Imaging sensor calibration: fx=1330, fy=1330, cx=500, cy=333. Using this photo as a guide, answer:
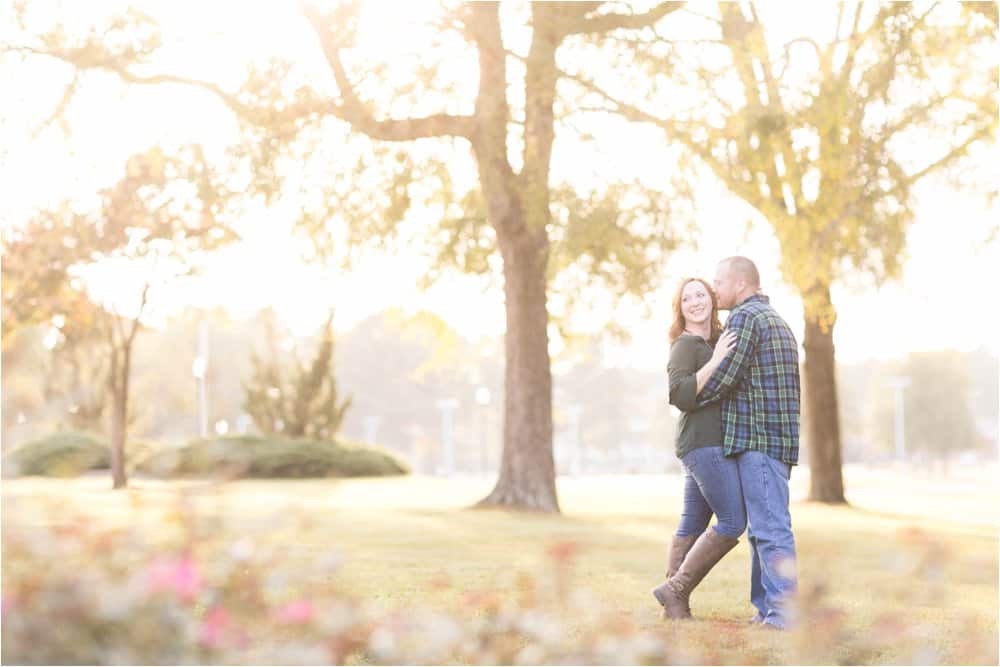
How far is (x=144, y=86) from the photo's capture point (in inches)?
694

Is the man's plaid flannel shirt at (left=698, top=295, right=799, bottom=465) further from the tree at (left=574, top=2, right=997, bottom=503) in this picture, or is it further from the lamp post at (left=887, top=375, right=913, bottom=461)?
the lamp post at (left=887, top=375, right=913, bottom=461)

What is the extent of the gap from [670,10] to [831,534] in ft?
21.8

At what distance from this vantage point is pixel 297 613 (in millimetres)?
3811

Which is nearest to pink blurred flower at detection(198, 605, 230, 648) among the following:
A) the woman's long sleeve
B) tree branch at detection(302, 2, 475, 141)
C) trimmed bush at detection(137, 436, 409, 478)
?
the woman's long sleeve

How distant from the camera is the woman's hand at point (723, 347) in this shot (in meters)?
6.54

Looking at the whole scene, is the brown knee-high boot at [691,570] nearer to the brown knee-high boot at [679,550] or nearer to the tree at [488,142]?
the brown knee-high boot at [679,550]

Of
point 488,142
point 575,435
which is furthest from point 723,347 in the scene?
point 575,435

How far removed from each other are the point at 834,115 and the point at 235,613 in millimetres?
12178

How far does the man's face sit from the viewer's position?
6.83 m

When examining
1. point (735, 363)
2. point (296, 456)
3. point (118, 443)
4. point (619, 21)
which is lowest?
point (296, 456)

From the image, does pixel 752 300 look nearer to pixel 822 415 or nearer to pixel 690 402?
pixel 690 402

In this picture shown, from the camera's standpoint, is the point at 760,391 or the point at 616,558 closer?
the point at 760,391

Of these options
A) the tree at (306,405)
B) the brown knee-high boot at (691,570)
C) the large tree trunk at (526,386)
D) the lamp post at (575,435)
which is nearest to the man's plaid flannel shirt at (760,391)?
the brown knee-high boot at (691,570)

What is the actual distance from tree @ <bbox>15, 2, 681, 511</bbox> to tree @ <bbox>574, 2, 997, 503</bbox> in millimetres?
1124
